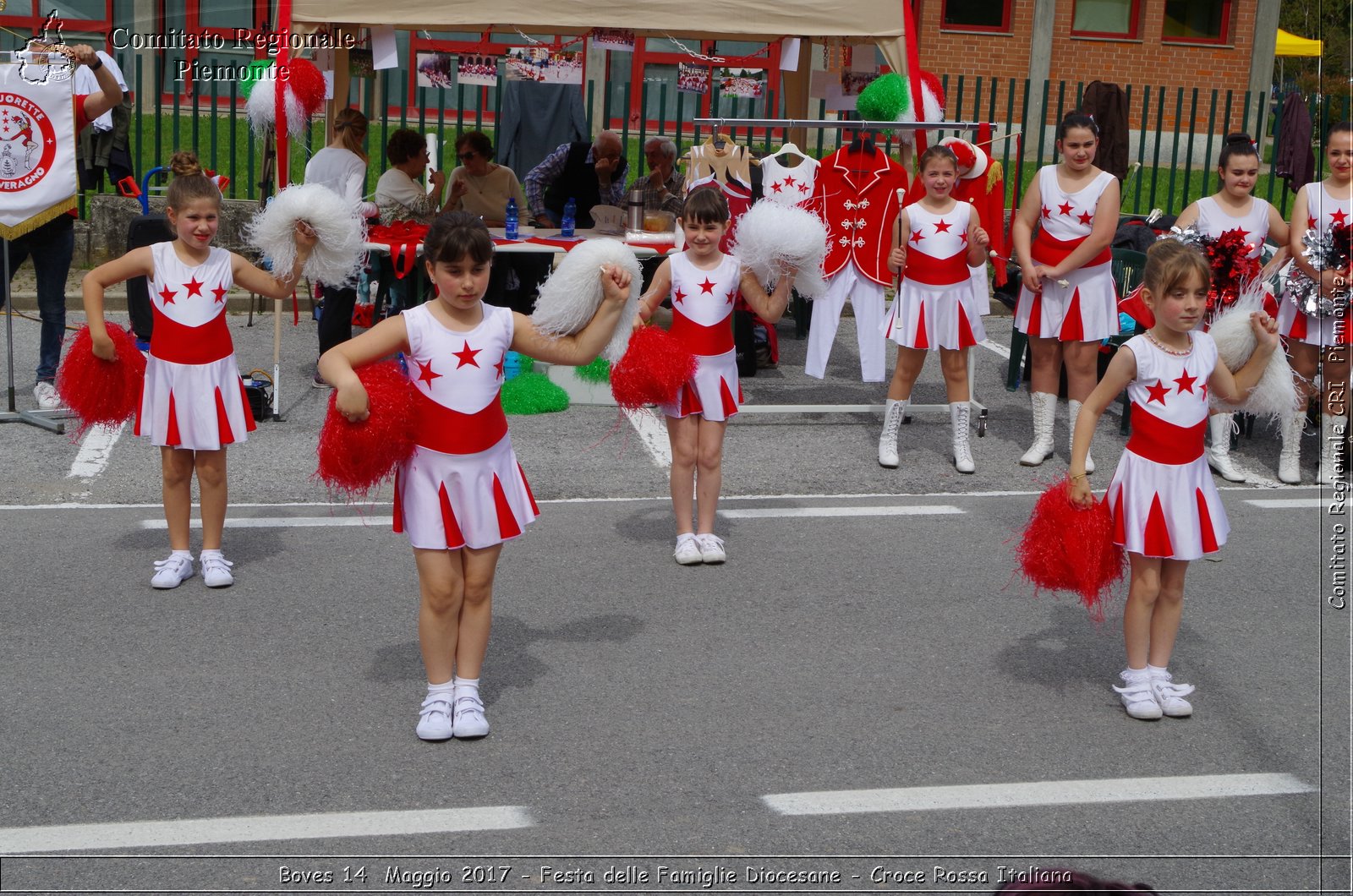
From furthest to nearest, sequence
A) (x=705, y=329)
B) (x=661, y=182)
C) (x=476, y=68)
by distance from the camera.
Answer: (x=661, y=182) → (x=476, y=68) → (x=705, y=329)

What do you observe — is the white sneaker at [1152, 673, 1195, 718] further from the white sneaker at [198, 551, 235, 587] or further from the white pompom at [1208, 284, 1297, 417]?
the white sneaker at [198, 551, 235, 587]

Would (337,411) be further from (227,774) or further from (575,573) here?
(575,573)

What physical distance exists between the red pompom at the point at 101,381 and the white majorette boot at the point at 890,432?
4122mm

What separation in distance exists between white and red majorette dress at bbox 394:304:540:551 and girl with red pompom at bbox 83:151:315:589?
5.44 feet

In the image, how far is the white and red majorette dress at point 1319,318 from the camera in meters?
7.75

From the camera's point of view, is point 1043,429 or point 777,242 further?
point 1043,429

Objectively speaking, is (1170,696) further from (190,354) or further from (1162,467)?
(190,354)

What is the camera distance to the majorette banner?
28.1 ft

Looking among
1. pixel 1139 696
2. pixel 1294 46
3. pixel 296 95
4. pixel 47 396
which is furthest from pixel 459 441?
pixel 1294 46

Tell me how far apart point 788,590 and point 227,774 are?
2.64 meters

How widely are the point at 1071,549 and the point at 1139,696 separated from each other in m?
0.59

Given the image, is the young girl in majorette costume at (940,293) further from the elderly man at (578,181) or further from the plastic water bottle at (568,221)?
the elderly man at (578,181)

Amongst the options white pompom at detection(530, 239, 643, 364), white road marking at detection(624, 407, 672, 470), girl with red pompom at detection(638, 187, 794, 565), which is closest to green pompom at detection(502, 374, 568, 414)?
white road marking at detection(624, 407, 672, 470)

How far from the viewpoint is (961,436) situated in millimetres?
8375
